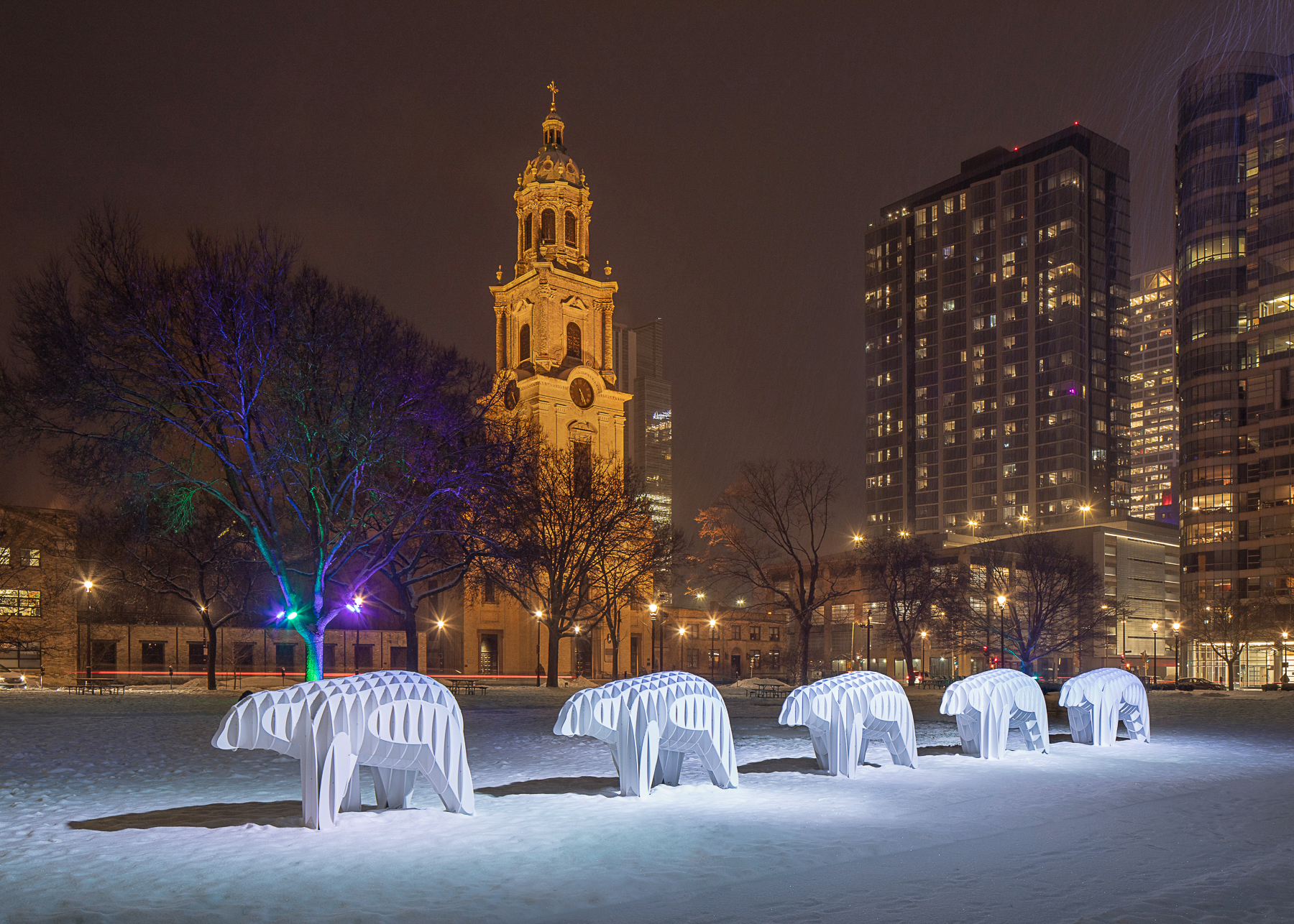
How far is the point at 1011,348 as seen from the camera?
558 ft

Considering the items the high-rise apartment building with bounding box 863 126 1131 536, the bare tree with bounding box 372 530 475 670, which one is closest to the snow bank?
the bare tree with bounding box 372 530 475 670

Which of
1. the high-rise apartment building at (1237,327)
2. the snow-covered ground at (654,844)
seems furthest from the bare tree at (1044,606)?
the snow-covered ground at (654,844)

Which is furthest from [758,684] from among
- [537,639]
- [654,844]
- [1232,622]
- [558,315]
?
[1232,622]

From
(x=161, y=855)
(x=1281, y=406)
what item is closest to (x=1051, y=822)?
(x=161, y=855)

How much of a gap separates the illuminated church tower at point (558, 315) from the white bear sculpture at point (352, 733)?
72.3m

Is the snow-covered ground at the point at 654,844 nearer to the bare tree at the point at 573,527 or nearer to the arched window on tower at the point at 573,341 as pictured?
the bare tree at the point at 573,527

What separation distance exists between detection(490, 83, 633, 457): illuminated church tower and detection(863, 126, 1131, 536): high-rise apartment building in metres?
94.0

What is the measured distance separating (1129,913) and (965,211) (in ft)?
609

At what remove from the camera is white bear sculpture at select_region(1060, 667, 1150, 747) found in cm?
2334

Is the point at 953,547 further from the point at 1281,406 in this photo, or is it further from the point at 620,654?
the point at 620,654

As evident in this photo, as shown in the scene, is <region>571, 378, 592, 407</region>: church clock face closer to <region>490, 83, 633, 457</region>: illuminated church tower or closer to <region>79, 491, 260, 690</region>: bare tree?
<region>490, 83, 633, 457</region>: illuminated church tower

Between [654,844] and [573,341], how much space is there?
81.9 meters

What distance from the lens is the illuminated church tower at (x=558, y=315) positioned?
A: 87125mm

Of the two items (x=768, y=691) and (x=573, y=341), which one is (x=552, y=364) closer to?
(x=573, y=341)
